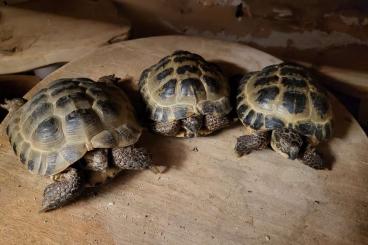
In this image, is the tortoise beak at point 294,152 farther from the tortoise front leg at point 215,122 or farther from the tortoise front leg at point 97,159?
the tortoise front leg at point 97,159

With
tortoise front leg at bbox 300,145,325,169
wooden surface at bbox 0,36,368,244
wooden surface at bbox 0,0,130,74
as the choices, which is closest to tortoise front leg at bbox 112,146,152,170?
wooden surface at bbox 0,36,368,244

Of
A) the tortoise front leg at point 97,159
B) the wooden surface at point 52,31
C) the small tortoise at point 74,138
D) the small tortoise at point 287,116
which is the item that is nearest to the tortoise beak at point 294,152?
the small tortoise at point 287,116

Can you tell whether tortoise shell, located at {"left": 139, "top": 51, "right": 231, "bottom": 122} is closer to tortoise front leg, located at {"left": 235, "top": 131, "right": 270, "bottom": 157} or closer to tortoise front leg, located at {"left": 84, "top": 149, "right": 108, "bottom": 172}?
tortoise front leg, located at {"left": 235, "top": 131, "right": 270, "bottom": 157}

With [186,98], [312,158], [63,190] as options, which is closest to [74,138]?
[63,190]

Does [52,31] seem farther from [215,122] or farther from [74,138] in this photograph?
[215,122]

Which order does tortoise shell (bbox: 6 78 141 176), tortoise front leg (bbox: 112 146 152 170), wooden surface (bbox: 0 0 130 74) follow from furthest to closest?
wooden surface (bbox: 0 0 130 74) < tortoise front leg (bbox: 112 146 152 170) < tortoise shell (bbox: 6 78 141 176)

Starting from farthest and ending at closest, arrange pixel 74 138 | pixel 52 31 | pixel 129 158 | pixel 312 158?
pixel 52 31
pixel 312 158
pixel 129 158
pixel 74 138
